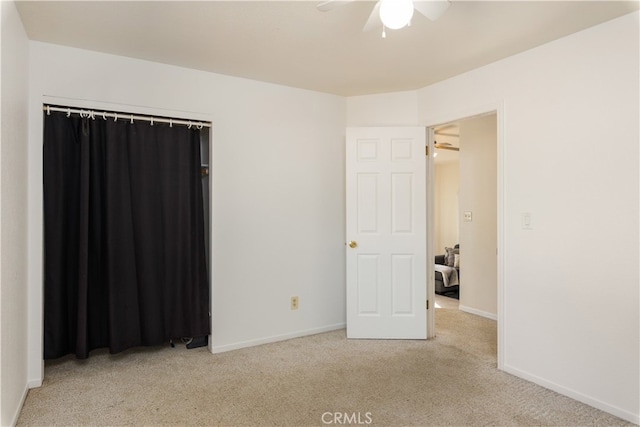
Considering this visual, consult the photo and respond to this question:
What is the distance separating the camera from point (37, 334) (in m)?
2.67

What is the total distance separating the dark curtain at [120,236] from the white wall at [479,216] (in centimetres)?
315

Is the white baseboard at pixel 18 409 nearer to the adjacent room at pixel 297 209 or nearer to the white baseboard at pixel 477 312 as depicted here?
the adjacent room at pixel 297 209

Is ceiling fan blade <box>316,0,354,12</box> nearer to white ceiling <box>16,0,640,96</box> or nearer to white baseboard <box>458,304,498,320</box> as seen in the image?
white ceiling <box>16,0,640,96</box>

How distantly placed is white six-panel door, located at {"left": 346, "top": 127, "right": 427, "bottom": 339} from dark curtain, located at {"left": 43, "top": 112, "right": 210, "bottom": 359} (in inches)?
55.5

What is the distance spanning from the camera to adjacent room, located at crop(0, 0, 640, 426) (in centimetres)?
231

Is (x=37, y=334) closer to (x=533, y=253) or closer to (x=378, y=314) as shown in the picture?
(x=378, y=314)

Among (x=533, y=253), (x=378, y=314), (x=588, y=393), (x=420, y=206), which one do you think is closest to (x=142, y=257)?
(x=378, y=314)

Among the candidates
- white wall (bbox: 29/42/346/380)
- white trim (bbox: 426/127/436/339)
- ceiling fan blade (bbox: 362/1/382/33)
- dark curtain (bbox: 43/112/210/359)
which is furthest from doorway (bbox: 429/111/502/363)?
dark curtain (bbox: 43/112/210/359)

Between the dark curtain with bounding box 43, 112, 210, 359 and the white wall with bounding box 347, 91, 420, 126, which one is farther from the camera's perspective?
the white wall with bounding box 347, 91, 420, 126

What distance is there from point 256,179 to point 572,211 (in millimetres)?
2466

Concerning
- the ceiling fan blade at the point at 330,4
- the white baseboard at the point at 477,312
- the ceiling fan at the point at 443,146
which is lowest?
the white baseboard at the point at 477,312

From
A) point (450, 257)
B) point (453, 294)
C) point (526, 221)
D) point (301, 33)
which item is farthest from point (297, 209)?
point (450, 257)

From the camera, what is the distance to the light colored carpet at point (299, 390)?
7.54ft

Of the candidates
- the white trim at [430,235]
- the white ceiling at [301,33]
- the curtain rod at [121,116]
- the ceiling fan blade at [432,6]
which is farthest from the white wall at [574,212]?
the curtain rod at [121,116]
